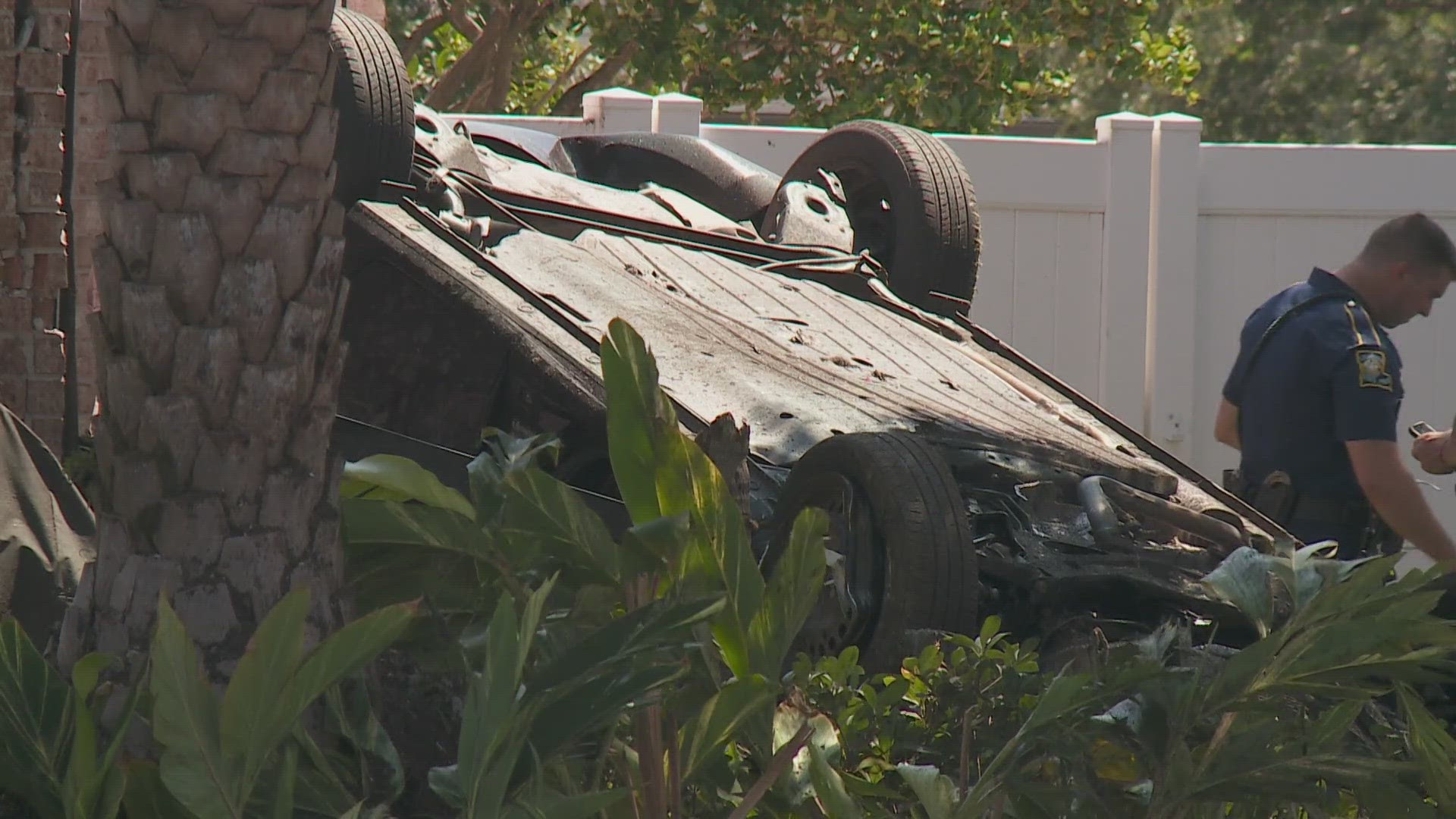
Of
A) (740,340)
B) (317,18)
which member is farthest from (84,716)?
(740,340)

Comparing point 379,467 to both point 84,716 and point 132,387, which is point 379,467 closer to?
point 132,387

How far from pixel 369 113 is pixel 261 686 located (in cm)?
331

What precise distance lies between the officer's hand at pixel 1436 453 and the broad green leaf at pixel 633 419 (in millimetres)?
3474

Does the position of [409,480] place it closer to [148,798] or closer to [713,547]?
[713,547]

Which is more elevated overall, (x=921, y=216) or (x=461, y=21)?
(x=461, y=21)

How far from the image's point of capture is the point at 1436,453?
5133mm

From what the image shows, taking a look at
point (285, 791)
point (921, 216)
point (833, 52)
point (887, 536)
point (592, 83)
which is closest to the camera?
point (285, 791)

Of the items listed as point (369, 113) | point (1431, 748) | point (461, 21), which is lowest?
point (1431, 748)

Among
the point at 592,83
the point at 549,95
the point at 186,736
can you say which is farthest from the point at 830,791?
the point at 549,95

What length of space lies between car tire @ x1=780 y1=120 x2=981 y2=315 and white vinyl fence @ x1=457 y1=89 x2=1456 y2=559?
8.66 ft

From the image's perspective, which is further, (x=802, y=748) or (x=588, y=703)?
(x=802, y=748)

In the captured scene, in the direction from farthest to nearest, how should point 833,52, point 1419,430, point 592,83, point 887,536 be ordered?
point 592,83
point 833,52
point 1419,430
point 887,536

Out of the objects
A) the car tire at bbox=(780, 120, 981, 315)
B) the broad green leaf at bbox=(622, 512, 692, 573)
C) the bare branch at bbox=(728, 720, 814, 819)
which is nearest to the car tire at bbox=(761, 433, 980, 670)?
the broad green leaf at bbox=(622, 512, 692, 573)

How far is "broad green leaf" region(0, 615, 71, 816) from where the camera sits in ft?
6.42
